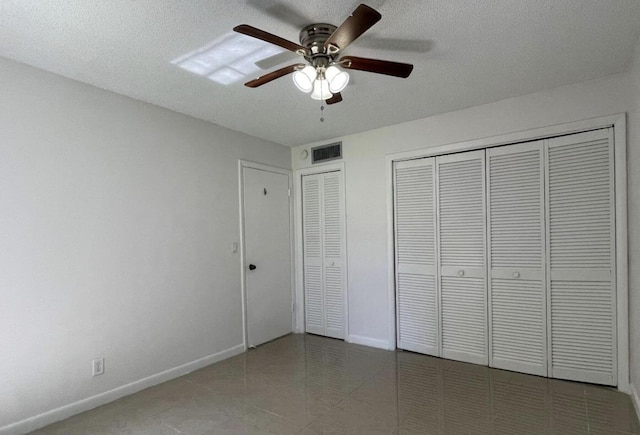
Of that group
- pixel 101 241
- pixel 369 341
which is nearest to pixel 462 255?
pixel 369 341

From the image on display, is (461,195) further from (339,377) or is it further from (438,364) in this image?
(339,377)

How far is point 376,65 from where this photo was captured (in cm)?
186

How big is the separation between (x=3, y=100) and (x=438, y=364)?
13.2ft

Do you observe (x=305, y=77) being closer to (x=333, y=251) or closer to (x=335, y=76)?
(x=335, y=76)

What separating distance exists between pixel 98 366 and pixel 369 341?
258cm

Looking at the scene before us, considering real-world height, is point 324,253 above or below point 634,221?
below

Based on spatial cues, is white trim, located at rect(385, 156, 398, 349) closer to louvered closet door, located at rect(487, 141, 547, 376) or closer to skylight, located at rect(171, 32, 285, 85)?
louvered closet door, located at rect(487, 141, 547, 376)

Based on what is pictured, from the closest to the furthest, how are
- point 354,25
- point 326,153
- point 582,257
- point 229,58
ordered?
point 354,25 → point 229,58 → point 582,257 → point 326,153

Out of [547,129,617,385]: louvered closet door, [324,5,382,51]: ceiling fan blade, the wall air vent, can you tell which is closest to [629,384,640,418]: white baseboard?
[547,129,617,385]: louvered closet door

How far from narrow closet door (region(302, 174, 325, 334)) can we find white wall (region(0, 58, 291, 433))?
1090 millimetres

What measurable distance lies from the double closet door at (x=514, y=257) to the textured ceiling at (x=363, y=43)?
2.25 feet

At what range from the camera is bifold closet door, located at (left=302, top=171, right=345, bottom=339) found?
161 inches

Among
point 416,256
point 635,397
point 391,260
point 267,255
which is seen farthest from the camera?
point 267,255

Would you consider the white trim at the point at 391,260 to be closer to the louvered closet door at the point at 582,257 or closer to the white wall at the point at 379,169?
the white wall at the point at 379,169
